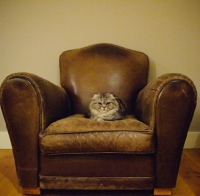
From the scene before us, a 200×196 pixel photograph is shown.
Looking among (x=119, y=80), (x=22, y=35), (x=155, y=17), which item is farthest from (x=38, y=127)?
(x=155, y=17)

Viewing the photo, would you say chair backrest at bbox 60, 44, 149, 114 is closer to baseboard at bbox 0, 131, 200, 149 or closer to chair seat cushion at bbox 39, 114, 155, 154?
chair seat cushion at bbox 39, 114, 155, 154

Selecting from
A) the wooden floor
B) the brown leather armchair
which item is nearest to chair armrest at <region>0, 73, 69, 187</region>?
the brown leather armchair

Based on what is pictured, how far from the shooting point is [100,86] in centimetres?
149

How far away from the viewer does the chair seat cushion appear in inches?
33.4

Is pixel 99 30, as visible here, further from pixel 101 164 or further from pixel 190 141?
pixel 190 141

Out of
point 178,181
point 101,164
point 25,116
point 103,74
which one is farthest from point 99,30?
point 178,181

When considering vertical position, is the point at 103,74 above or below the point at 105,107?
above

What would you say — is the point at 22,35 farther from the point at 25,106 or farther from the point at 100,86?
the point at 25,106

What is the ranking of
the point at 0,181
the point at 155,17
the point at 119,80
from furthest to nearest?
the point at 155,17 → the point at 119,80 → the point at 0,181

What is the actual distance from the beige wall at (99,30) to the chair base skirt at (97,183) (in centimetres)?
A: 110

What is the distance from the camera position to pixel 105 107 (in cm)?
132

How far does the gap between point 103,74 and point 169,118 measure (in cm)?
76

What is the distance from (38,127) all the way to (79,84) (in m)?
0.65

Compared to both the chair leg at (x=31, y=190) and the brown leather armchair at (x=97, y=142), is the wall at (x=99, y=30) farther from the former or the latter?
the chair leg at (x=31, y=190)
